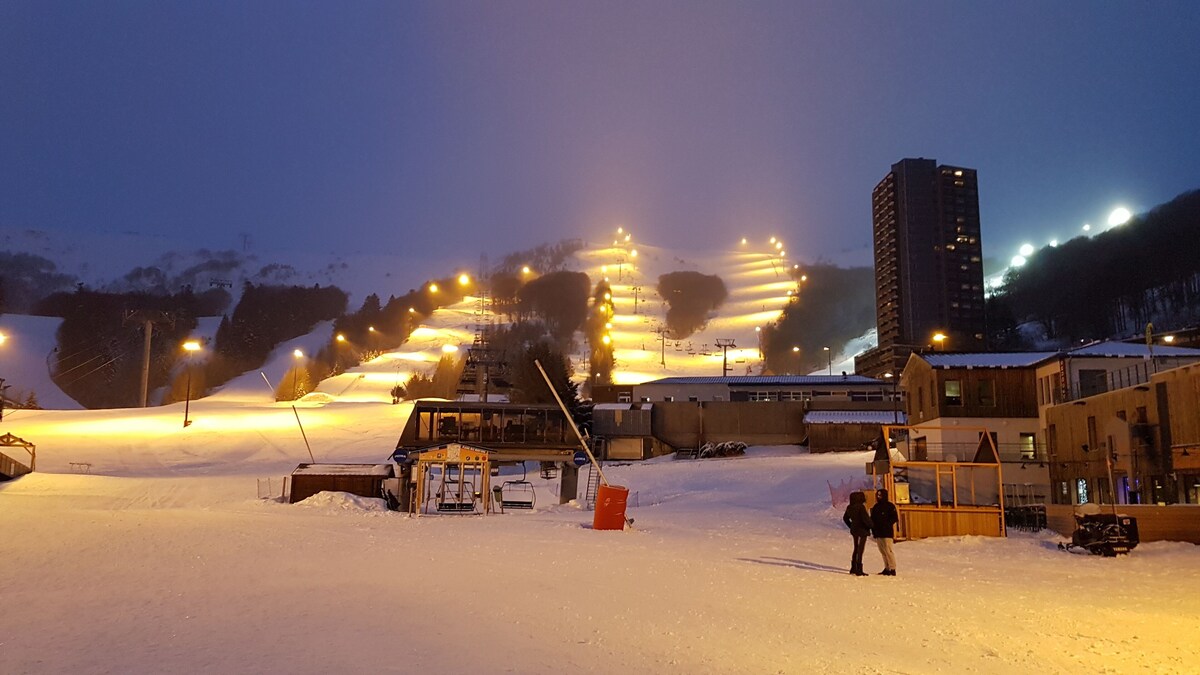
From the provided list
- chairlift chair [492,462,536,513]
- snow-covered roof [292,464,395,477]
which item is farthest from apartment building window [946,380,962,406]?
snow-covered roof [292,464,395,477]

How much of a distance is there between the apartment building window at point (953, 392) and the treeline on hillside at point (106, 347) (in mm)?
89385

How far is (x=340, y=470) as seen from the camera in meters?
30.9

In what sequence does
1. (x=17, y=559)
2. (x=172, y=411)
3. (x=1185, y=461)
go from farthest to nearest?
(x=172, y=411)
(x=1185, y=461)
(x=17, y=559)

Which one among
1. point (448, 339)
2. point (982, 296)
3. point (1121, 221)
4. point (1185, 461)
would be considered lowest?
point (1185, 461)

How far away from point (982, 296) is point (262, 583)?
141 meters

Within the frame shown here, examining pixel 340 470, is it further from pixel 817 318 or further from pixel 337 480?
pixel 817 318

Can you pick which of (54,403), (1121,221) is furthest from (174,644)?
(1121,221)

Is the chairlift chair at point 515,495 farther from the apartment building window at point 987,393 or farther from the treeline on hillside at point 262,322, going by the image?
the treeline on hillside at point 262,322

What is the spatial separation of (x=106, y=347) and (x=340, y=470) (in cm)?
11500

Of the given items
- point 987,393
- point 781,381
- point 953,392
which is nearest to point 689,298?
point 781,381

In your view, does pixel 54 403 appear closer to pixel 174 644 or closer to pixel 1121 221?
pixel 174 644

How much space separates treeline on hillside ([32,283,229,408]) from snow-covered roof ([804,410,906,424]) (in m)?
79.1

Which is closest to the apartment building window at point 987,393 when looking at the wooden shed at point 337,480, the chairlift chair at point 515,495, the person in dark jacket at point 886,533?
the chairlift chair at point 515,495

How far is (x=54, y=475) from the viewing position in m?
34.1
